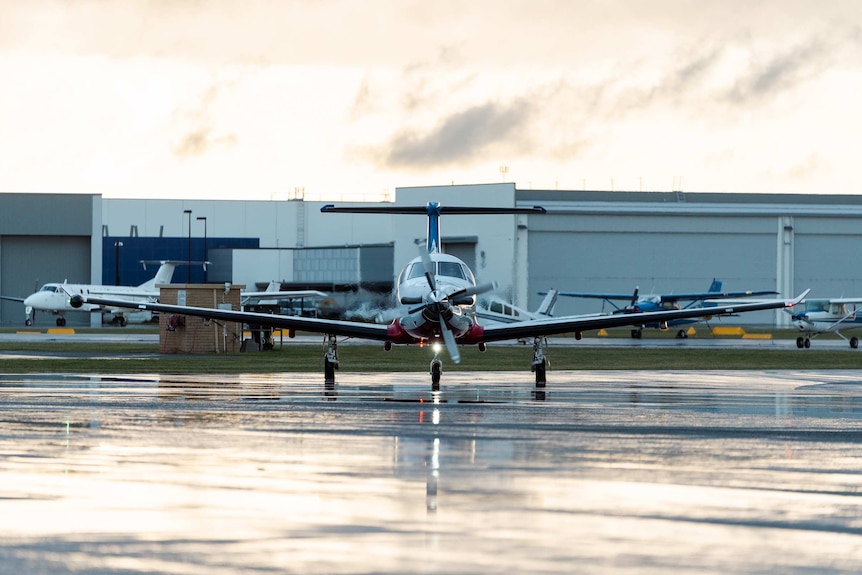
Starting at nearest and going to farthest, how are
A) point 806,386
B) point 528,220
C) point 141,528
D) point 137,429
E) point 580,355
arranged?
point 141,528
point 137,429
point 806,386
point 580,355
point 528,220

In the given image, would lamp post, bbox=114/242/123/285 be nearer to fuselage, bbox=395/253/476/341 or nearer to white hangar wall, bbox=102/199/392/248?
white hangar wall, bbox=102/199/392/248

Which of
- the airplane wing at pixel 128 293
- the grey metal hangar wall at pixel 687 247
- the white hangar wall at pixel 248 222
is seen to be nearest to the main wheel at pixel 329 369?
the airplane wing at pixel 128 293

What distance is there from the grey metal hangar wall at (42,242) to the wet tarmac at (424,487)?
84.6m

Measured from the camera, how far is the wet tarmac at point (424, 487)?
25.2 feet

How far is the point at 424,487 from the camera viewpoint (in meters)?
10.3

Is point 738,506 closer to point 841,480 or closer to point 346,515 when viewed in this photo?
point 841,480

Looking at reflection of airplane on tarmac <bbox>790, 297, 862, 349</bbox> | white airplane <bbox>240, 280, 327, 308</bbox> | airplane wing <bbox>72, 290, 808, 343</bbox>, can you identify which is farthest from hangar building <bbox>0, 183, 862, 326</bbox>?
airplane wing <bbox>72, 290, 808, 343</bbox>

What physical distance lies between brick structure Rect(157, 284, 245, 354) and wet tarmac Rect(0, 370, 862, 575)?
22089 millimetres

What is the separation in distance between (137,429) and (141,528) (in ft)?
21.7

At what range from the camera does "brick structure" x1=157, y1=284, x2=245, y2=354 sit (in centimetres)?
4191

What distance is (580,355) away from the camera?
43625 mm

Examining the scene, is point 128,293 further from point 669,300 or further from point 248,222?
point 669,300

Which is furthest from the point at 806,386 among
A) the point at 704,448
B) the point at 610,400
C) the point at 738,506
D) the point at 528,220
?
the point at 528,220

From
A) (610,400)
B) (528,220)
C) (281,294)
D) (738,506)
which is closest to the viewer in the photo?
(738,506)
